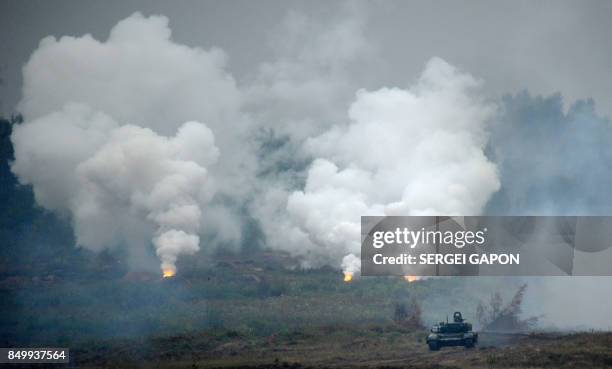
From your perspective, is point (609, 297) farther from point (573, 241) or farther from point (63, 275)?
point (63, 275)

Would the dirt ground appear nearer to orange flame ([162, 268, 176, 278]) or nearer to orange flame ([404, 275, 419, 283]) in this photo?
orange flame ([404, 275, 419, 283])

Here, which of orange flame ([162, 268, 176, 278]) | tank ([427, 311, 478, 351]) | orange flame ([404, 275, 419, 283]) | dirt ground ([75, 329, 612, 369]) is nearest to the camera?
dirt ground ([75, 329, 612, 369])

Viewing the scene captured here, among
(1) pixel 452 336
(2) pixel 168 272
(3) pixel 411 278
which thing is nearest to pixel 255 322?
Result: (2) pixel 168 272

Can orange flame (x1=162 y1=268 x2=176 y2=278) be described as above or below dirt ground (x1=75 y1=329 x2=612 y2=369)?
above

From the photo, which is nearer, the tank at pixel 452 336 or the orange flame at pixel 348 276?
the tank at pixel 452 336

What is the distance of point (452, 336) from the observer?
184 ft

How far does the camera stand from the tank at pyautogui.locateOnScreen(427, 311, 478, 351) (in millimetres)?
55812

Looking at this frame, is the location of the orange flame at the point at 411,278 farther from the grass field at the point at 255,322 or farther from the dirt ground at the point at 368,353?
the dirt ground at the point at 368,353

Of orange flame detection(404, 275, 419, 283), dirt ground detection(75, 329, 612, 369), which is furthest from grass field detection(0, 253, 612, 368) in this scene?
orange flame detection(404, 275, 419, 283)

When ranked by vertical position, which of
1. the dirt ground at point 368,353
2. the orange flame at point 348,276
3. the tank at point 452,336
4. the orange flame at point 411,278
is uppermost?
the orange flame at point 348,276

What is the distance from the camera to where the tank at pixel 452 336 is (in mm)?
55812

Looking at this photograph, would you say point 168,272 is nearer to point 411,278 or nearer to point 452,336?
point 411,278

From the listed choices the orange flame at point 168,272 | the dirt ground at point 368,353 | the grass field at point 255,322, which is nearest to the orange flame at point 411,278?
the grass field at point 255,322

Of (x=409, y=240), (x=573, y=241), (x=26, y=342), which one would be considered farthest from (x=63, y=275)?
(x=573, y=241)
